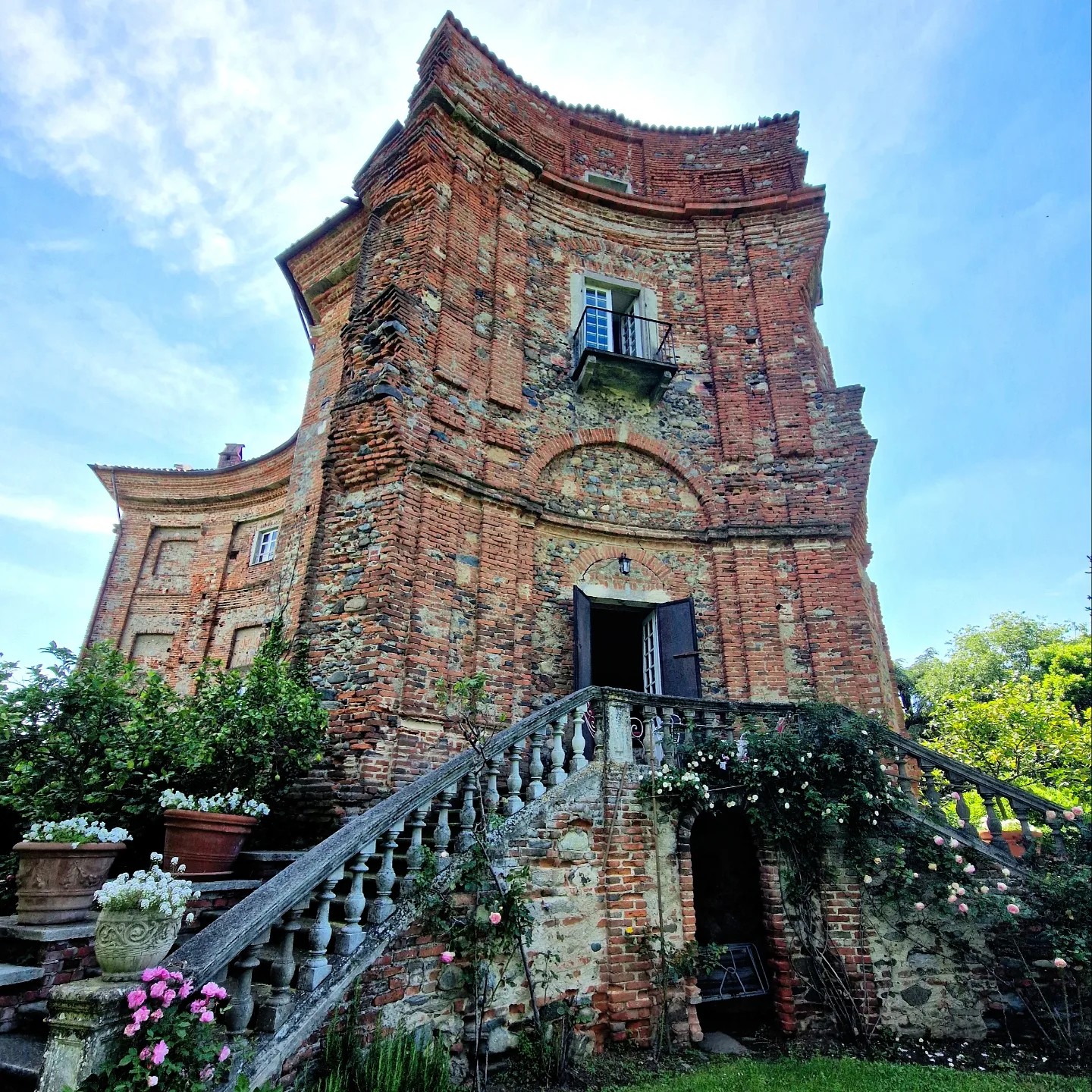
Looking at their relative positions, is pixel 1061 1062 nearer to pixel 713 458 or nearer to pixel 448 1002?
pixel 448 1002

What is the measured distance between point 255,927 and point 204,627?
1586cm

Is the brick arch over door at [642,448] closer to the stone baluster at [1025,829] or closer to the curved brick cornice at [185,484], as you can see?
the stone baluster at [1025,829]

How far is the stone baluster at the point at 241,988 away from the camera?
11.7 ft

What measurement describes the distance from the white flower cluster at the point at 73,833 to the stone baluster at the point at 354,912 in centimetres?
167

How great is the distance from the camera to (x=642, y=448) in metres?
11.3

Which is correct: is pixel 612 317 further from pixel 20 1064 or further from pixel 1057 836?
pixel 20 1064

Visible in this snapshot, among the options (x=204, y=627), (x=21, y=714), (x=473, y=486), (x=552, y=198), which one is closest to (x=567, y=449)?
(x=473, y=486)

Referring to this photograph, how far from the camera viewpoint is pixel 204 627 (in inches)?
690

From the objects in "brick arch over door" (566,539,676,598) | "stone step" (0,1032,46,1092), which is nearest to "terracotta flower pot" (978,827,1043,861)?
"brick arch over door" (566,539,676,598)

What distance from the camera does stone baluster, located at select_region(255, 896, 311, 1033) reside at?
3.71 metres

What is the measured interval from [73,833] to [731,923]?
7011 millimetres

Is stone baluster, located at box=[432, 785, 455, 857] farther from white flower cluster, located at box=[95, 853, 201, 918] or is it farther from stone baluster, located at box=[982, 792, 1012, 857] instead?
stone baluster, located at box=[982, 792, 1012, 857]

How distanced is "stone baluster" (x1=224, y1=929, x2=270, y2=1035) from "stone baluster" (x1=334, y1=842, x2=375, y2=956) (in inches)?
24.7

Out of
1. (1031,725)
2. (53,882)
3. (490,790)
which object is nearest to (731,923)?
(490,790)
